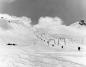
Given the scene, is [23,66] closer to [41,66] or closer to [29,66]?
[29,66]

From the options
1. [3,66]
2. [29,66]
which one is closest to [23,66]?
[29,66]

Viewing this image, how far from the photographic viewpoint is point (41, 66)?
3173 cm

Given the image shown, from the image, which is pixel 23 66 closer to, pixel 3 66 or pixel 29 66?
pixel 29 66

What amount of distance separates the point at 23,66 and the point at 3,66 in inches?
146

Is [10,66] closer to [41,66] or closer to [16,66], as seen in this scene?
[16,66]

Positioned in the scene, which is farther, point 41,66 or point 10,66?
point 41,66

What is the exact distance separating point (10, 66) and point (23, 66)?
2.44 m

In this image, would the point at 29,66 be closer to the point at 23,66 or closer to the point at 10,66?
the point at 23,66

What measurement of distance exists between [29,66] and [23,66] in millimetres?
1290

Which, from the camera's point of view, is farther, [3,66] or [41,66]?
[41,66]

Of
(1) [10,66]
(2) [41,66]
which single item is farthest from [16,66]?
(2) [41,66]

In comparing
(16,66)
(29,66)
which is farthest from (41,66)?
(16,66)

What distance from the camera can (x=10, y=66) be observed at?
29.0m

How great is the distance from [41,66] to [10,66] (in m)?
6.18
